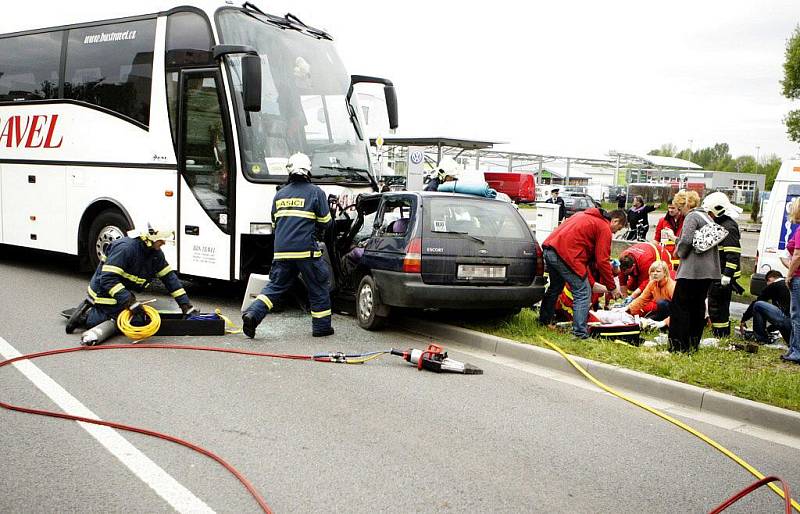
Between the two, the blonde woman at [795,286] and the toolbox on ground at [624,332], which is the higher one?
the blonde woman at [795,286]

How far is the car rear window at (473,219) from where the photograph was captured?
807 cm

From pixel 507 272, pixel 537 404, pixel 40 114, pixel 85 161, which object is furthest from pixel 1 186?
pixel 537 404

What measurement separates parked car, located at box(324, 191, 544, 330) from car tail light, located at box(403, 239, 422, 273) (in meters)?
0.01

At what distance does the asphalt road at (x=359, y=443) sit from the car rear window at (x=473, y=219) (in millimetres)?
1572

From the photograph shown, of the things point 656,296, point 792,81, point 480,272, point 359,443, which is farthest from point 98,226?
point 792,81

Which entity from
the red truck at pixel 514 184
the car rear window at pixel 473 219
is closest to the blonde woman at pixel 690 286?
the car rear window at pixel 473 219

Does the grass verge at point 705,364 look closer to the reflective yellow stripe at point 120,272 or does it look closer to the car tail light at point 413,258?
the car tail light at point 413,258

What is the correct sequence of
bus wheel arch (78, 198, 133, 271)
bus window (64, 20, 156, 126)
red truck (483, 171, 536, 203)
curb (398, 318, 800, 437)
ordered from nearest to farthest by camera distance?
curb (398, 318, 800, 437) → bus window (64, 20, 156, 126) → bus wheel arch (78, 198, 133, 271) → red truck (483, 171, 536, 203)

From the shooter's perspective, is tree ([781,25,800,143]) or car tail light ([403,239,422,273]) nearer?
car tail light ([403,239,422,273])

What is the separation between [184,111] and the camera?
381 inches

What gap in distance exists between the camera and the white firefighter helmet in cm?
771

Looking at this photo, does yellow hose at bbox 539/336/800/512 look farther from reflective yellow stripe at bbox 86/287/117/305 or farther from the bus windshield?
reflective yellow stripe at bbox 86/287/117/305

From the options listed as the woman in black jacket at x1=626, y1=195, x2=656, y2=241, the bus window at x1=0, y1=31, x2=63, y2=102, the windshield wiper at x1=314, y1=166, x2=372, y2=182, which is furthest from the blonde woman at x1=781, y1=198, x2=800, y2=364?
the woman in black jacket at x1=626, y1=195, x2=656, y2=241

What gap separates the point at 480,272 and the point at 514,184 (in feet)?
134
